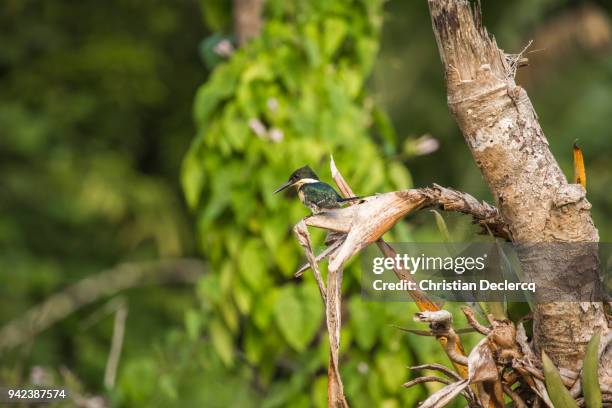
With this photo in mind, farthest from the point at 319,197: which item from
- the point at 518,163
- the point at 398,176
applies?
the point at 398,176

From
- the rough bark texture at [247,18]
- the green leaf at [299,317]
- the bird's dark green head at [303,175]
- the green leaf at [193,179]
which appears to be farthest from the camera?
the rough bark texture at [247,18]

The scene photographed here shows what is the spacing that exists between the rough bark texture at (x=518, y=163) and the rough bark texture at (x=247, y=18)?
1.83m

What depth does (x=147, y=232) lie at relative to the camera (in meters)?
6.70

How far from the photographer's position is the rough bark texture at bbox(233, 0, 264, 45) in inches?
116

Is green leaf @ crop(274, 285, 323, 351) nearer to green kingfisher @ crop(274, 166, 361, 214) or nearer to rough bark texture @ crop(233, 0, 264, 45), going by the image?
rough bark texture @ crop(233, 0, 264, 45)

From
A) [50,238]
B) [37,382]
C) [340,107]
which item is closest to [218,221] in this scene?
[340,107]

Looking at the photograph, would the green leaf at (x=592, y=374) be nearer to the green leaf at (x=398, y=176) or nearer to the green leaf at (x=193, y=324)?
the green leaf at (x=398, y=176)

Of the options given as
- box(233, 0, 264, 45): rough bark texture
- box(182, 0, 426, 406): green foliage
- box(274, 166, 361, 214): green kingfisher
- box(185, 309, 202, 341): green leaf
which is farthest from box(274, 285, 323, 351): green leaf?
box(274, 166, 361, 214): green kingfisher

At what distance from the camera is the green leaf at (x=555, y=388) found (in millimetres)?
1076

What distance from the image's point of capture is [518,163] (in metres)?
1.15

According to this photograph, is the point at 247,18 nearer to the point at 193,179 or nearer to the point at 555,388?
the point at 193,179

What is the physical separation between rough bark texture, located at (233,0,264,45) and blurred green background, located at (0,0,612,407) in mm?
73

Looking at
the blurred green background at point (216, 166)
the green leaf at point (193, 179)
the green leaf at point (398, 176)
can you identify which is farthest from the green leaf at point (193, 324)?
the green leaf at point (398, 176)

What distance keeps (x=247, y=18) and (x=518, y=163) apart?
1938 millimetres
